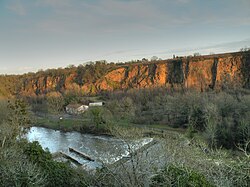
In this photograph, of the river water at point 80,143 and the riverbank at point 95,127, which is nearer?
the river water at point 80,143

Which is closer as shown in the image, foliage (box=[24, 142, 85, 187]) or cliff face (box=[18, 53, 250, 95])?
foliage (box=[24, 142, 85, 187])

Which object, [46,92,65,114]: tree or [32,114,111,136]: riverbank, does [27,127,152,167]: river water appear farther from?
[46,92,65,114]: tree

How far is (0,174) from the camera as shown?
1020 centimetres

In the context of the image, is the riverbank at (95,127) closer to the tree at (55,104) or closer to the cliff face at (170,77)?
the tree at (55,104)

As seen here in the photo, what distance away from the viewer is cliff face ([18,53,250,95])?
174ft

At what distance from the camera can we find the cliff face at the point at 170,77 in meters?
53.2

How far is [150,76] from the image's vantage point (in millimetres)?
67312

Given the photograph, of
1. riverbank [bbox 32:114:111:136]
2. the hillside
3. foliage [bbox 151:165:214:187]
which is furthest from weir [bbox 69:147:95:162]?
the hillside

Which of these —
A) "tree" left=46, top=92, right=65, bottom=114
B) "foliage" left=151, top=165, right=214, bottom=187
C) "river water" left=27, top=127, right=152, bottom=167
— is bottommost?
"river water" left=27, top=127, right=152, bottom=167

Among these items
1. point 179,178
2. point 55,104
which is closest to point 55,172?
point 179,178

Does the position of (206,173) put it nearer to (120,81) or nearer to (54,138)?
(54,138)

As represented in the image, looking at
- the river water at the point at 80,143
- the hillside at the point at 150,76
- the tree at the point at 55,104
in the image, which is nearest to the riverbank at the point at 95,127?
the river water at the point at 80,143

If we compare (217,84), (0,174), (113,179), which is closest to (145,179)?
(113,179)

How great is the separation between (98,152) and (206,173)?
689 inches
